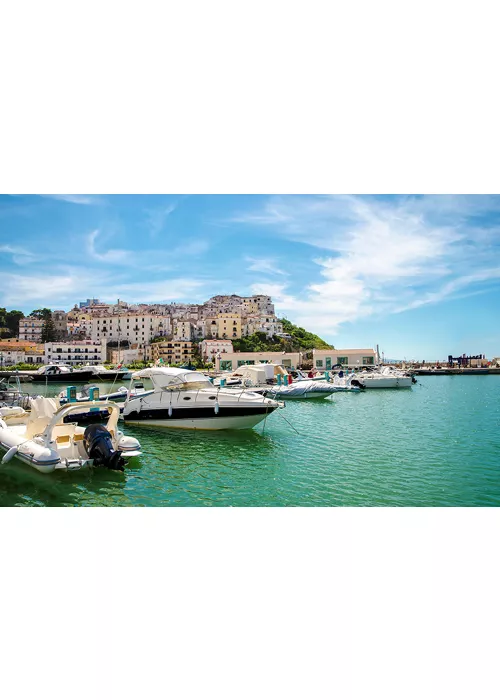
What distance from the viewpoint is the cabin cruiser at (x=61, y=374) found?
26.8 metres

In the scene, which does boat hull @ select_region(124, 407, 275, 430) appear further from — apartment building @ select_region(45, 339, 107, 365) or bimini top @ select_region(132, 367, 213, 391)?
apartment building @ select_region(45, 339, 107, 365)

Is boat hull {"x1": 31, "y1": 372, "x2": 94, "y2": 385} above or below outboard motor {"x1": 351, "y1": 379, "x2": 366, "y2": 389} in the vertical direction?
above

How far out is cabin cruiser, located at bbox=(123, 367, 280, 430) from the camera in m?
8.53

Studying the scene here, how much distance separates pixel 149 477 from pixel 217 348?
3245 centimetres

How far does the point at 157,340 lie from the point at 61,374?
1402 cm

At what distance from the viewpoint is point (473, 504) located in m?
4.51

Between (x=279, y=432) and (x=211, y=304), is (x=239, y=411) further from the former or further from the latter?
(x=211, y=304)

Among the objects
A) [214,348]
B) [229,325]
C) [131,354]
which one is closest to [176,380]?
[214,348]

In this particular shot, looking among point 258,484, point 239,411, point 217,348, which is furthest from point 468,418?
point 217,348

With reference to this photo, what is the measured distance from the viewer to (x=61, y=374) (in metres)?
26.8

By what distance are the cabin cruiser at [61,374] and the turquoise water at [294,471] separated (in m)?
19.7

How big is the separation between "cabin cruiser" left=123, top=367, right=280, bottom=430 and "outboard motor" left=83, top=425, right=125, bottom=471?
3.04 meters

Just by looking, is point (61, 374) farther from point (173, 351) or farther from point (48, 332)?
point (173, 351)

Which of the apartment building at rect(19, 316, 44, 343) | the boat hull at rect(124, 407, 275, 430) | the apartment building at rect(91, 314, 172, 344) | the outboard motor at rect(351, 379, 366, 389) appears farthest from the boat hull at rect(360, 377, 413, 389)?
the apartment building at rect(91, 314, 172, 344)
